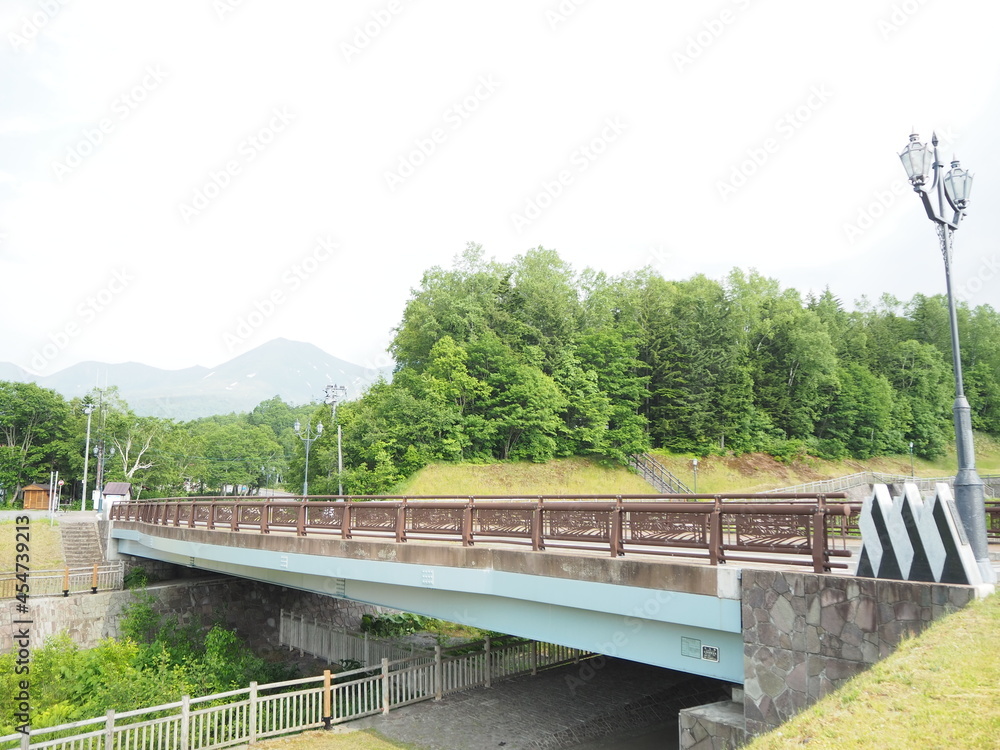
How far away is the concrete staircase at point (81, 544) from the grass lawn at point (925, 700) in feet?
101

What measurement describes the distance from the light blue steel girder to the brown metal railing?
634mm

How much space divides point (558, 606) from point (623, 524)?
6.09ft

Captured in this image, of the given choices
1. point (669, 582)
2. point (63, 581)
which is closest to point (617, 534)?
point (669, 582)

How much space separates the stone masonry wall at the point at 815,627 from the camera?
22.3 ft

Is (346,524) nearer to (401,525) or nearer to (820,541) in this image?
(401,525)

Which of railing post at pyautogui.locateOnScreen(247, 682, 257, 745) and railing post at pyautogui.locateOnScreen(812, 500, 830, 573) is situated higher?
railing post at pyautogui.locateOnScreen(812, 500, 830, 573)

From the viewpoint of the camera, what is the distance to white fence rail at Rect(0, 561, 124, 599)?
78.3 feet

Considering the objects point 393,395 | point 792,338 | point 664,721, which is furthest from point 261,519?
point 792,338

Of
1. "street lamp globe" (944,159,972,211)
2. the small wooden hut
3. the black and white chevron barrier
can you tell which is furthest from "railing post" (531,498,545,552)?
the small wooden hut

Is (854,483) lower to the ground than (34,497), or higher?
lower

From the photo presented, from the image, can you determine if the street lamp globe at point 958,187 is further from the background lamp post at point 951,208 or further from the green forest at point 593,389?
the green forest at point 593,389

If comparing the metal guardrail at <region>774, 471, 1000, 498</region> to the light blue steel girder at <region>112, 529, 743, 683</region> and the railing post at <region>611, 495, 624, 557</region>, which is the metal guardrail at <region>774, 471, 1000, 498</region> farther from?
the railing post at <region>611, 495, 624, 557</region>

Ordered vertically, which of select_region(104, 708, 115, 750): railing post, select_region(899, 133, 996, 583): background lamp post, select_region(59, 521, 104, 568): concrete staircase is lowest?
select_region(104, 708, 115, 750): railing post

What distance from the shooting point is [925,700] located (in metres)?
5.49
